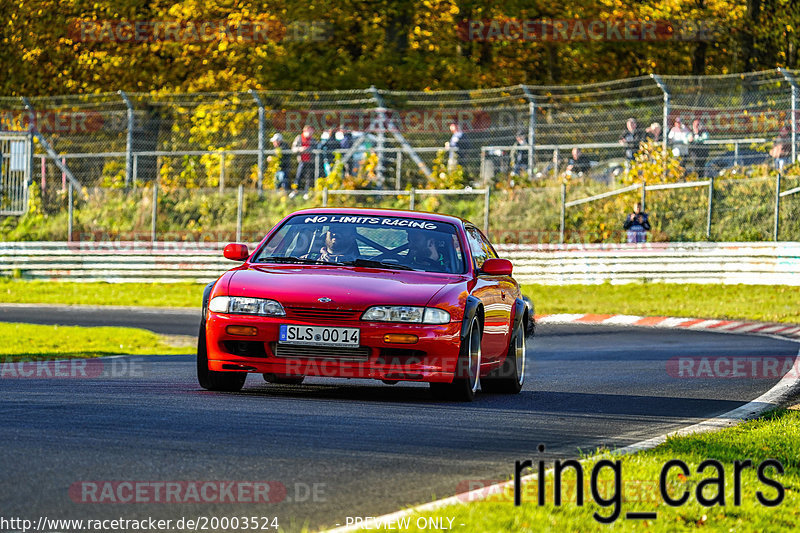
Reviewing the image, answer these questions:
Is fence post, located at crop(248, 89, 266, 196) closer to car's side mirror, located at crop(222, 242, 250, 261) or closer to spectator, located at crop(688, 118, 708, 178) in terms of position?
spectator, located at crop(688, 118, 708, 178)

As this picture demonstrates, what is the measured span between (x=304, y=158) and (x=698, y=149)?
26.9 feet

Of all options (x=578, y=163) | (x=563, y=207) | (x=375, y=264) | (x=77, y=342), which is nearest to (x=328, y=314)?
(x=375, y=264)

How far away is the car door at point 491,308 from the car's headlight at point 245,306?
1488mm

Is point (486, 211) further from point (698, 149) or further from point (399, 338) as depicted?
point (399, 338)

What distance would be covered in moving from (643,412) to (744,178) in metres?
19.3

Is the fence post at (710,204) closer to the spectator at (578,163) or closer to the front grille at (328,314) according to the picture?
the spectator at (578,163)

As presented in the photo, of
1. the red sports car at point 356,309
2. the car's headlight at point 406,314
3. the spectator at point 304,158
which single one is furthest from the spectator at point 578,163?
the car's headlight at point 406,314

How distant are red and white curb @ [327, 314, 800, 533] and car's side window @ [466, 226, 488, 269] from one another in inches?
88.9

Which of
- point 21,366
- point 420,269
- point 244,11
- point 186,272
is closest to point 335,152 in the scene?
point 186,272

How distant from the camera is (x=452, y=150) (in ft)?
101

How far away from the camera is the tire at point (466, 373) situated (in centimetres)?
1030

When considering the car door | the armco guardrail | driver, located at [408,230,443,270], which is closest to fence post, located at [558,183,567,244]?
the armco guardrail

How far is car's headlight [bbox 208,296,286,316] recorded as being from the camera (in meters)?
10.0

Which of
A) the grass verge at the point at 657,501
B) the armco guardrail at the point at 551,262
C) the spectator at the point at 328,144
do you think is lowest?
the armco guardrail at the point at 551,262
